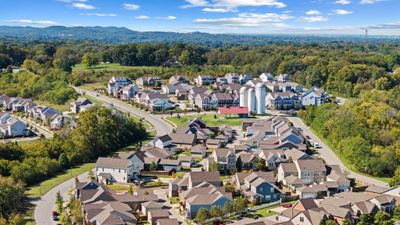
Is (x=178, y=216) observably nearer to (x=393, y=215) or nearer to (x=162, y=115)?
(x=393, y=215)

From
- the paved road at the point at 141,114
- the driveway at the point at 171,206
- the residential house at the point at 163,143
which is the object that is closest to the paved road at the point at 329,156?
the residential house at the point at 163,143

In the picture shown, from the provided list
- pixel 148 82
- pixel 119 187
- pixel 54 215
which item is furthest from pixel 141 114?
pixel 54 215

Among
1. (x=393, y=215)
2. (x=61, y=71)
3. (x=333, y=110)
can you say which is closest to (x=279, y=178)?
(x=393, y=215)

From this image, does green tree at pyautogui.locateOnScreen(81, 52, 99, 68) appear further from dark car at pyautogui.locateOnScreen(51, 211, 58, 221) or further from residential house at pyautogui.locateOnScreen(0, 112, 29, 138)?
dark car at pyautogui.locateOnScreen(51, 211, 58, 221)

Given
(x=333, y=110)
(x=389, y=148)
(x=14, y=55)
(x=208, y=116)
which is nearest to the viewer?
(x=389, y=148)

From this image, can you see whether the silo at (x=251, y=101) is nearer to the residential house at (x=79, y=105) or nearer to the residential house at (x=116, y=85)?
the residential house at (x=79, y=105)
